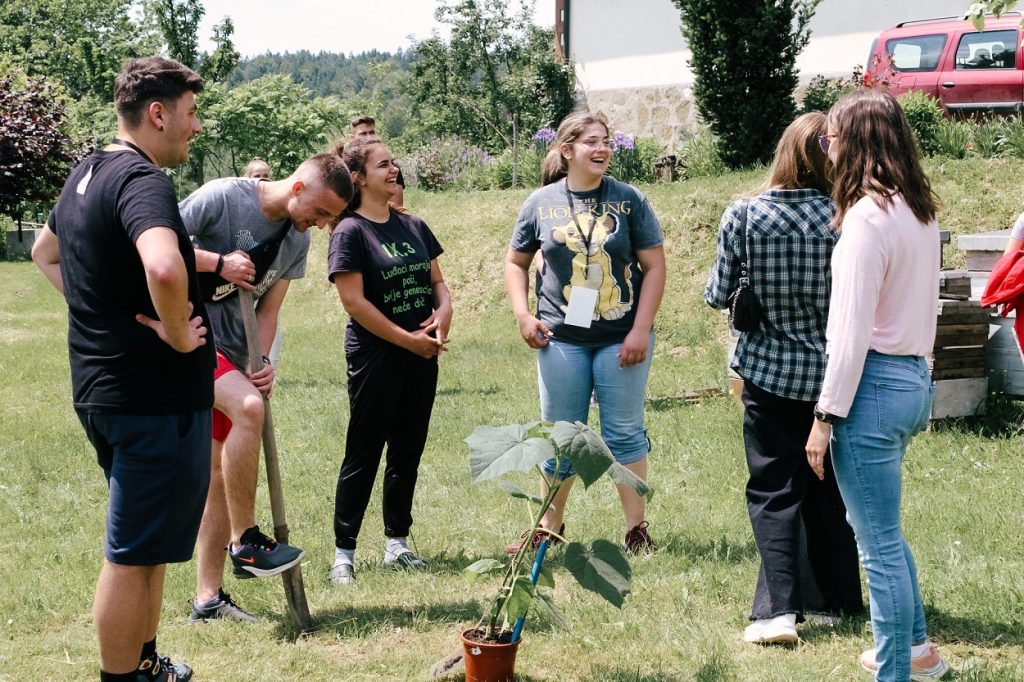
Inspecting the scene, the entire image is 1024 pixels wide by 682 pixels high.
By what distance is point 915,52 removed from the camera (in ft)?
52.4

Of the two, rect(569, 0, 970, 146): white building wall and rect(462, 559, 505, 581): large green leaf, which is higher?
rect(569, 0, 970, 146): white building wall

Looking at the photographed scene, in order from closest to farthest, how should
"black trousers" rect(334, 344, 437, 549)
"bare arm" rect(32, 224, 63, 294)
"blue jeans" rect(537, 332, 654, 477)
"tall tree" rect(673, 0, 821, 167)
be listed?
"bare arm" rect(32, 224, 63, 294), "black trousers" rect(334, 344, 437, 549), "blue jeans" rect(537, 332, 654, 477), "tall tree" rect(673, 0, 821, 167)

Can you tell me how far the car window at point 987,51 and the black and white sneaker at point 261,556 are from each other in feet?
45.3

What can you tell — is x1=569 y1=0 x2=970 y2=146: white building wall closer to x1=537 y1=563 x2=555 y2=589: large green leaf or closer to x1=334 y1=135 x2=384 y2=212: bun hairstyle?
x1=334 y1=135 x2=384 y2=212: bun hairstyle

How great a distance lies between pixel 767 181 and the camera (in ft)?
13.2

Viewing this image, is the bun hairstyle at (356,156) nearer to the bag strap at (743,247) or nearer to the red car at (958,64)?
the bag strap at (743,247)

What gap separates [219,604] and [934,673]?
277 centimetres

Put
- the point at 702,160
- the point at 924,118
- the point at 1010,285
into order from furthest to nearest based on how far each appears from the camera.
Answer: the point at 702,160
the point at 924,118
the point at 1010,285

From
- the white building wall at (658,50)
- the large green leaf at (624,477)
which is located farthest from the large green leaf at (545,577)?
the white building wall at (658,50)

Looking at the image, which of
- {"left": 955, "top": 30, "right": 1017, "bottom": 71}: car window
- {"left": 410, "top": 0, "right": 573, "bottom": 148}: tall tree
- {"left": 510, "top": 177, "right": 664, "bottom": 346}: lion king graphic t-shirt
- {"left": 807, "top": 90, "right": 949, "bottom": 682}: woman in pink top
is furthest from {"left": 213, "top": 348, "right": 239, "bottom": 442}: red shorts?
{"left": 410, "top": 0, "right": 573, "bottom": 148}: tall tree

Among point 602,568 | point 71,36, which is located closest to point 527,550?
point 602,568

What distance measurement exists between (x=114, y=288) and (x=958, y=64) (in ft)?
48.4

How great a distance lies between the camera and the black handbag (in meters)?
3.92

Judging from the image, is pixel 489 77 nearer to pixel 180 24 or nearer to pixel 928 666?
pixel 180 24
